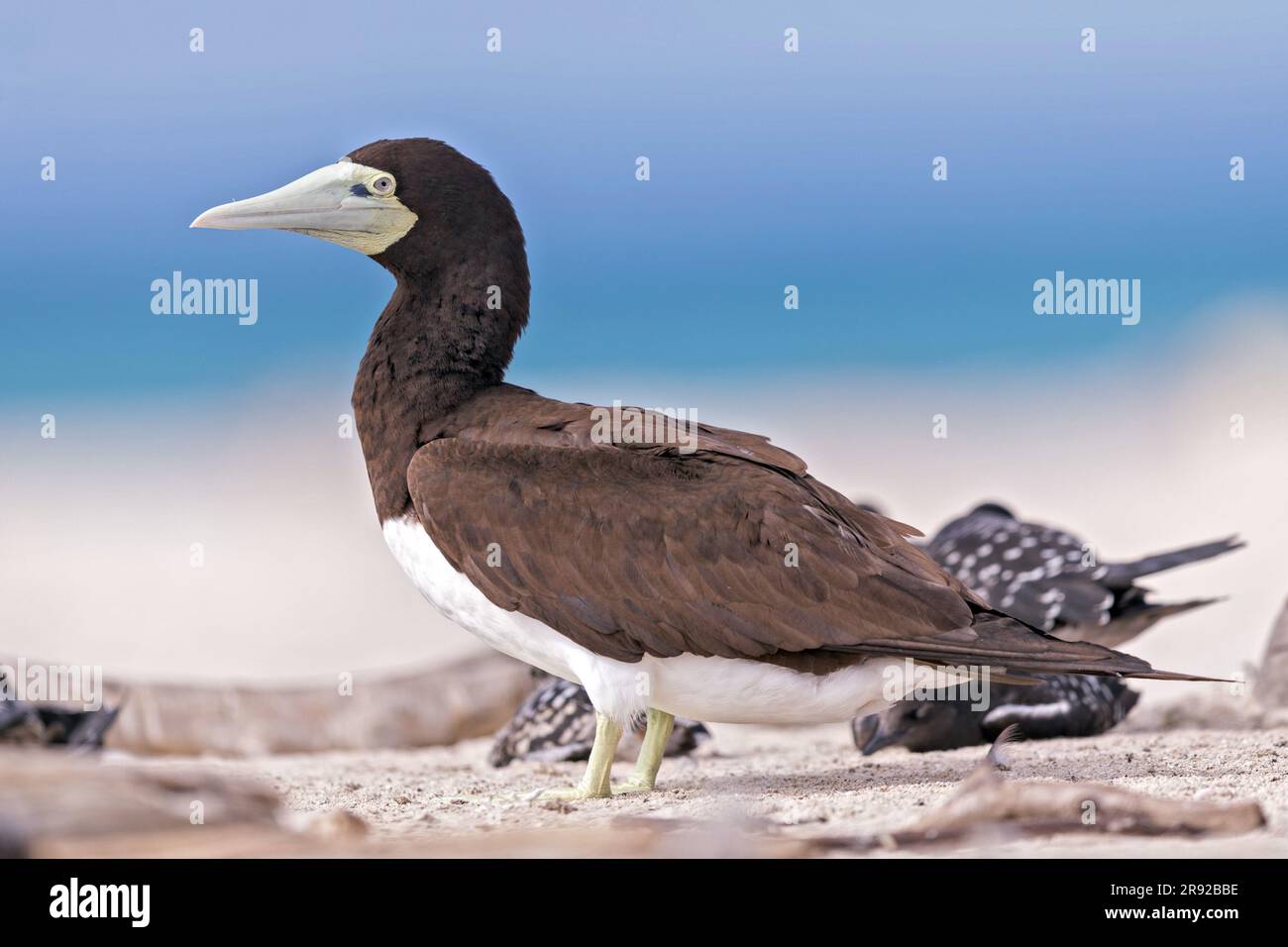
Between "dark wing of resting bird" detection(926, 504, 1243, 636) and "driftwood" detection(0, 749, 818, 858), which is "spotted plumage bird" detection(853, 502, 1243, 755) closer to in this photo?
"dark wing of resting bird" detection(926, 504, 1243, 636)

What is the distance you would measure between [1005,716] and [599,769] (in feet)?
8.01

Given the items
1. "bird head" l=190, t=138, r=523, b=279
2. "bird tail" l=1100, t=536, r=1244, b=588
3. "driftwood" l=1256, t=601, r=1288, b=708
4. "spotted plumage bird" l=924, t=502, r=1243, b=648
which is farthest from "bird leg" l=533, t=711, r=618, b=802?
"driftwood" l=1256, t=601, r=1288, b=708

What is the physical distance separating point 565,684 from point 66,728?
7.97ft

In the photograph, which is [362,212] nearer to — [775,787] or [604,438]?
[604,438]

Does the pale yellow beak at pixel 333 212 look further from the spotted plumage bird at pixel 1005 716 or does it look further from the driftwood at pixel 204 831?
the spotted plumage bird at pixel 1005 716

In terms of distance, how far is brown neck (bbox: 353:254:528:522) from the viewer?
5328 millimetres

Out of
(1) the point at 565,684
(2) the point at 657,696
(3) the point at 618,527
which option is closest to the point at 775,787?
(2) the point at 657,696

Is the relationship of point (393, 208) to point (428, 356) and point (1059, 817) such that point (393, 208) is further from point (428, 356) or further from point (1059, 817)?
point (1059, 817)

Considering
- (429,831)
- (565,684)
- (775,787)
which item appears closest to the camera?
(429,831)

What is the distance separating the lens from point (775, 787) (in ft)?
17.7

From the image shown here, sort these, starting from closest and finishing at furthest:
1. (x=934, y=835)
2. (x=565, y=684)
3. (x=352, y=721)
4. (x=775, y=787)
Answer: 1. (x=934, y=835)
2. (x=775, y=787)
3. (x=565, y=684)
4. (x=352, y=721)

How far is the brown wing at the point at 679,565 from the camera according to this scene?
4781 mm

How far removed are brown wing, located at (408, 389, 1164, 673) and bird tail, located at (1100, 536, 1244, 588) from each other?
2.55 m

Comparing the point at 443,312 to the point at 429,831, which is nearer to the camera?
the point at 429,831
